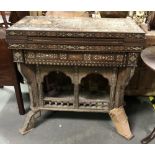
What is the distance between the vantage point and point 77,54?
4.60 feet

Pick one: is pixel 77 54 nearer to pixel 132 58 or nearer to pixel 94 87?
pixel 132 58

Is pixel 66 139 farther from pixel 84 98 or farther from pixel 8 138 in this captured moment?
pixel 8 138

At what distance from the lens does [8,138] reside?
5.59 feet

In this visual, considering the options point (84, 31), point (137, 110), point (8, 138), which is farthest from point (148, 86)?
point (8, 138)

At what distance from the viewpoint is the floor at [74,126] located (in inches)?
66.7

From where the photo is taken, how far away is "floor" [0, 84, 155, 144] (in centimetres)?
169

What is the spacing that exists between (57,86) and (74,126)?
0.38 meters

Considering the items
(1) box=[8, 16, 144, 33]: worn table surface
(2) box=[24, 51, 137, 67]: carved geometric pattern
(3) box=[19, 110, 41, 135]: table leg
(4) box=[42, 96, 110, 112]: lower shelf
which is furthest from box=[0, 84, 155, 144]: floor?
(1) box=[8, 16, 144, 33]: worn table surface

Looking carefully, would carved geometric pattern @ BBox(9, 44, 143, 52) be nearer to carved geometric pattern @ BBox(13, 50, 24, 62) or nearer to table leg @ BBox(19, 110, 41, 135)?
carved geometric pattern @ BBox(13, 50, 24, 62)

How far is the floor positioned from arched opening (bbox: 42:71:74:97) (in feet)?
0.80

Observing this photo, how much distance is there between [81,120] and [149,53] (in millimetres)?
817

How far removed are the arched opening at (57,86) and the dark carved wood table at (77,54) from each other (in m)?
0.05

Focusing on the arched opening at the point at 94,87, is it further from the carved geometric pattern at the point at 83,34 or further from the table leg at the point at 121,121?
the carved geometric pattern at the point at 83,34

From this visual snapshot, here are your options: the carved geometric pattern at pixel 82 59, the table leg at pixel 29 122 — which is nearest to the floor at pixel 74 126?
the table leg at pixel 29 122
